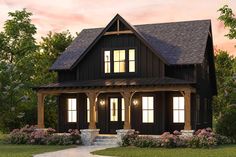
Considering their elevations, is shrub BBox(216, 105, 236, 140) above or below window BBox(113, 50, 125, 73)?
below

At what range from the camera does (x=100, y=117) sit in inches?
1380

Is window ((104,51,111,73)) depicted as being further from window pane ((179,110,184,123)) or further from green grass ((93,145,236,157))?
green grass ((93,145,236,157))

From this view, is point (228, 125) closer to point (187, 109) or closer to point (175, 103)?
point (175, 103)

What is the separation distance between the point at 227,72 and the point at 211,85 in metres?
13.2

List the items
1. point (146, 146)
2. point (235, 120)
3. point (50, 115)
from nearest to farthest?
1. point (146, 146)
2. point (235, 120)
3. point (50, 115)

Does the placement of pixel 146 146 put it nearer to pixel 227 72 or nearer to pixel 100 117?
pixel 100 117

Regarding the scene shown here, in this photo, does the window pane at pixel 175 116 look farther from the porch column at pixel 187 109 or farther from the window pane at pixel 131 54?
the window pane at pixel 131 54

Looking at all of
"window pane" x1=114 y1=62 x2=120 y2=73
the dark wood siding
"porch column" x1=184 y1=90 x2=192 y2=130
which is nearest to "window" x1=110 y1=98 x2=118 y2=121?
the dark wood siding

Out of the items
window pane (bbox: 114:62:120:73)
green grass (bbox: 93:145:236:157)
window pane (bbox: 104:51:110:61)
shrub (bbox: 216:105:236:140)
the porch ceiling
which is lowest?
green grass (bbox: 93:145:236:157)

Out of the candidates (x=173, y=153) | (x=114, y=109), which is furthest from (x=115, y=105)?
(x=173, y=153)

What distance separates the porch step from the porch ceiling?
2.99 meters

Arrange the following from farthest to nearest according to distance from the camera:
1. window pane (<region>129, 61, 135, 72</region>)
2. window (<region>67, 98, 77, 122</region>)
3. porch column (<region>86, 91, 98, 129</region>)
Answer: window (<region>67, 98, 77, 122</region>) → window pane (<region>129, 61, 135, 72</region>) → porch column (<region>86, 91, 98, 129</region>)

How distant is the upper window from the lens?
3444 centimetres

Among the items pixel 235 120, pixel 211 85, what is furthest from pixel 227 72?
pixel 235 120
